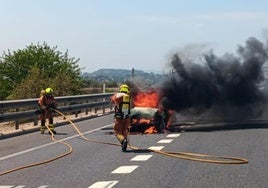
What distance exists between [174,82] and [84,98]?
6804 mm

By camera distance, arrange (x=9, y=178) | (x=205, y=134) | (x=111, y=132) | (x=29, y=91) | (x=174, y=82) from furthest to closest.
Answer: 1. (x=29, y=91)
2. (x=174, y=82)
3. (x=111, y=132)
4. (x=205, y=134)
5. (x=9, y=178)

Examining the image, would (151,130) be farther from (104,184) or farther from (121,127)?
(104,184)

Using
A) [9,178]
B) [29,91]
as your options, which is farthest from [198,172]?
[29,91]

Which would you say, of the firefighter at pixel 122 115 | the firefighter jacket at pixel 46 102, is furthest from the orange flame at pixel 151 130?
the firefighter at pixel 122 115

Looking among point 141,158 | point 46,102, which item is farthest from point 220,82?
point 141,158

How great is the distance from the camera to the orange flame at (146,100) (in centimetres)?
1814

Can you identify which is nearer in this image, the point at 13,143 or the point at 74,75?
the point at 13,143

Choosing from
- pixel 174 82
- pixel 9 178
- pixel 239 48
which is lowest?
pixel 9 178

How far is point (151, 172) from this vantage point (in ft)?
31.3

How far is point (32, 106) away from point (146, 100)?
4.45 metres

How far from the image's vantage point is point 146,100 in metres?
18.2

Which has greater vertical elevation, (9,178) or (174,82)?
(174,82)

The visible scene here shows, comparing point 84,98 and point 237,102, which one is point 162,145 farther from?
point 84,98

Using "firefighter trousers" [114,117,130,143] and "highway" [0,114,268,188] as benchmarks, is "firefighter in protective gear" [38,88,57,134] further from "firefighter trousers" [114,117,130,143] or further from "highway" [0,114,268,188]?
"firefighter trousers" [114,117,130,143]
